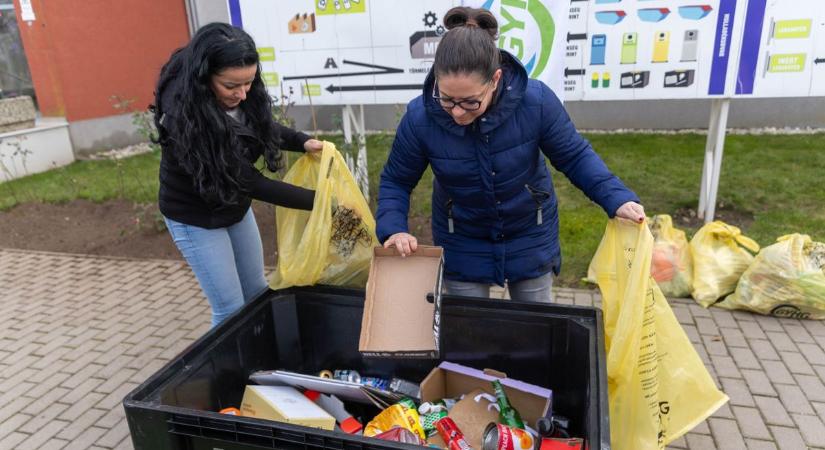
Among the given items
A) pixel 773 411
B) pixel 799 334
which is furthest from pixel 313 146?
pixel 799 334

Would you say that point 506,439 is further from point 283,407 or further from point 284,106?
point 284,106

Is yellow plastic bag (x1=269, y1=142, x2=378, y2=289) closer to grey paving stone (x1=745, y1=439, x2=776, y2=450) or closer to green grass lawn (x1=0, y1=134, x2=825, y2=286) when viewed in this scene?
grey paving stone (x1=745, y1=439, x2=776, y2=450)

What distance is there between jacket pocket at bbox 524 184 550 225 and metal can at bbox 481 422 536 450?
0.74 metres

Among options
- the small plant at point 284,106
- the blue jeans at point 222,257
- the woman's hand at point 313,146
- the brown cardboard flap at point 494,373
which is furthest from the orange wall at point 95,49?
the brown cardboard flap at point 494,373

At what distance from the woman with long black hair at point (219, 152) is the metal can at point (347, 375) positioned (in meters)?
0.53

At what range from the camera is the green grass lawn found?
448 cm

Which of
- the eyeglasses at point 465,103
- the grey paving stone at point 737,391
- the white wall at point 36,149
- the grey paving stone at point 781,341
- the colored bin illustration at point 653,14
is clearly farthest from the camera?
the white wall at point 36,149

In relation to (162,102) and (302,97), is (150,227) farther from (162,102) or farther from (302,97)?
(162,102)

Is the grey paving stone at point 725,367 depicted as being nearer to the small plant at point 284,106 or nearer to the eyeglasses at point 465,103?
the eyeglasses at point 465,103

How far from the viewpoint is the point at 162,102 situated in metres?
1.98

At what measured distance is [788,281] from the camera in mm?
3293

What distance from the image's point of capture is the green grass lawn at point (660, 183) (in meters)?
4.48

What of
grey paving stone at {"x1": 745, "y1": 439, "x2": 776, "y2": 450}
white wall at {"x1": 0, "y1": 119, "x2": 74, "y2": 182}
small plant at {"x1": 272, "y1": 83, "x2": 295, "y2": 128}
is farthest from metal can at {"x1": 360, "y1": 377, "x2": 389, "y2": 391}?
white wall at {"x1": 0, "y1": 119, "x2": 74, "y2": 182}

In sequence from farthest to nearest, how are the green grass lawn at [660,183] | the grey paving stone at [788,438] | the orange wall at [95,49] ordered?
1. the orange wall at [95,49]
2. the green grass lawn at [660,183]
3. the grey paving stone at [788,438]
